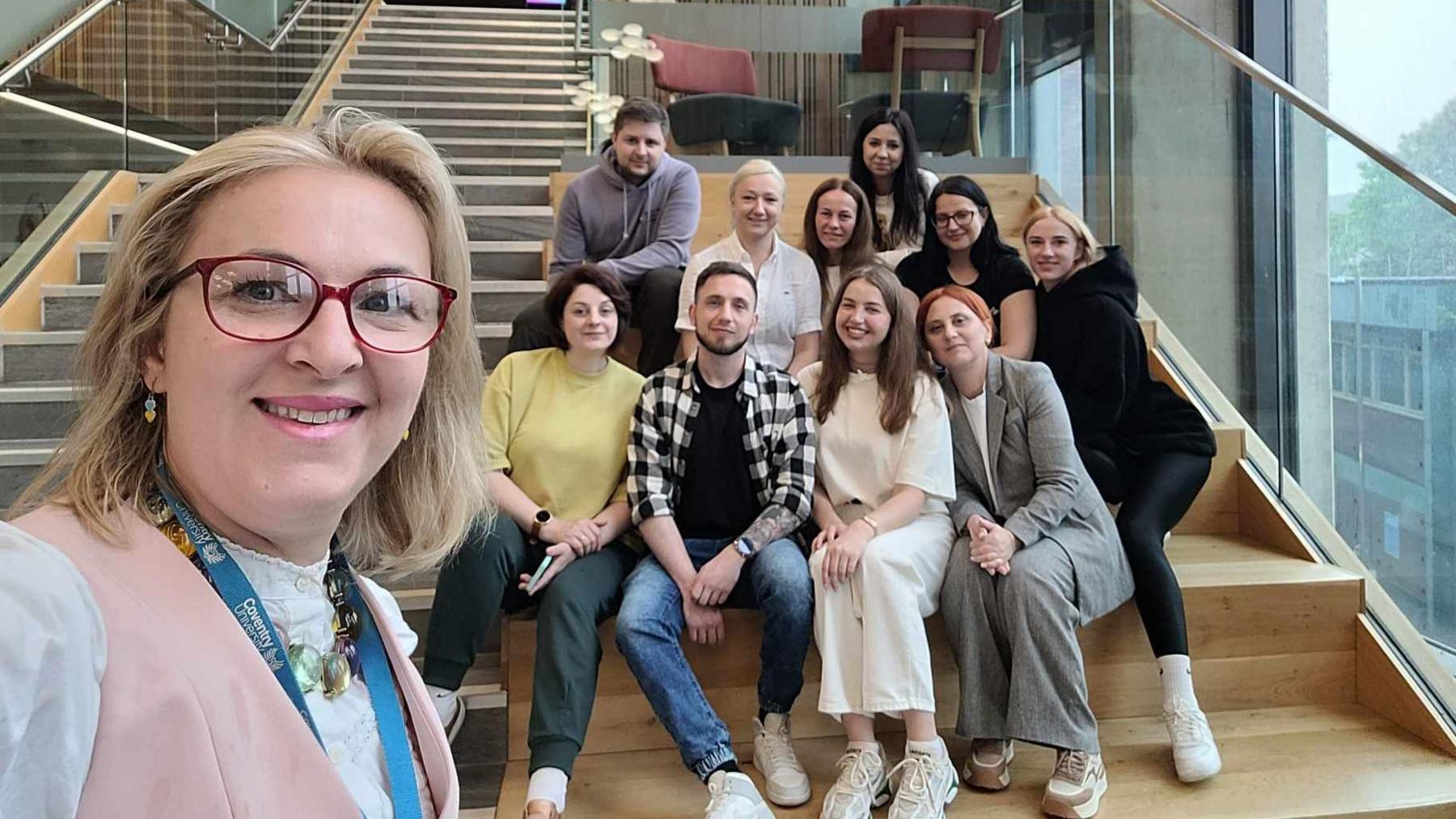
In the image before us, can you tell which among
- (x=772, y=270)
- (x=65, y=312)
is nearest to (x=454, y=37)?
(x=65, y=312)

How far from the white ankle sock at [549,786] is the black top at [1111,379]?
5.02 ft

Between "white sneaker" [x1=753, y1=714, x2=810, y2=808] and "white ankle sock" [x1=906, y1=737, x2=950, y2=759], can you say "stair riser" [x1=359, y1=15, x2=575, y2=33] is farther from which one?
"white ankle sock" [x1=906, y1=737, x2=950, y2=759]

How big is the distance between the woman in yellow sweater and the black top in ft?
3.79

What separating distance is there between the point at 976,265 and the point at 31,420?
2679 mm

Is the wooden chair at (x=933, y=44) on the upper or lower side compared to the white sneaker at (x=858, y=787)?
upper

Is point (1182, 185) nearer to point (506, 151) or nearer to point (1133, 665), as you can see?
point (1133, 665)

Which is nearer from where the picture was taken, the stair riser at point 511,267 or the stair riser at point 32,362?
the stair riser at point 32,362

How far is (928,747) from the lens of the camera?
72.6 inches

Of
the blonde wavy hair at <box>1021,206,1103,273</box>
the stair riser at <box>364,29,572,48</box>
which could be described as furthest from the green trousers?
the stair riser at <box>364,29,572,48</box>

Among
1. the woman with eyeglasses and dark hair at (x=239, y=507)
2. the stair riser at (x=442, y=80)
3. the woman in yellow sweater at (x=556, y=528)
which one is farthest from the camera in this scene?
the stair riser at (x=442, y=80)

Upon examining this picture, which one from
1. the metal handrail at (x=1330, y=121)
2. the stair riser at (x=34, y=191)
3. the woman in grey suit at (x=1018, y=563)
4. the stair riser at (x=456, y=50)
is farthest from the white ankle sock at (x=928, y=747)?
the stair riser at (x=456, y=50)

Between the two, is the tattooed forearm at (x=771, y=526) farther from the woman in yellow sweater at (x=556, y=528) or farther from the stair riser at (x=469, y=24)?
the stair riser at (x=469, y=24)

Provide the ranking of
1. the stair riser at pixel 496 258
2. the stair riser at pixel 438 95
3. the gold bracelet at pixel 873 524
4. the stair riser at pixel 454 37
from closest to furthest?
the gold bracelet at pixel 873 524
the stair riser at pixel 496 258
the stair riser at pixel 438 95
the stair riser at pixel 454 37

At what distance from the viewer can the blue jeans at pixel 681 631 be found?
5.98 ft
